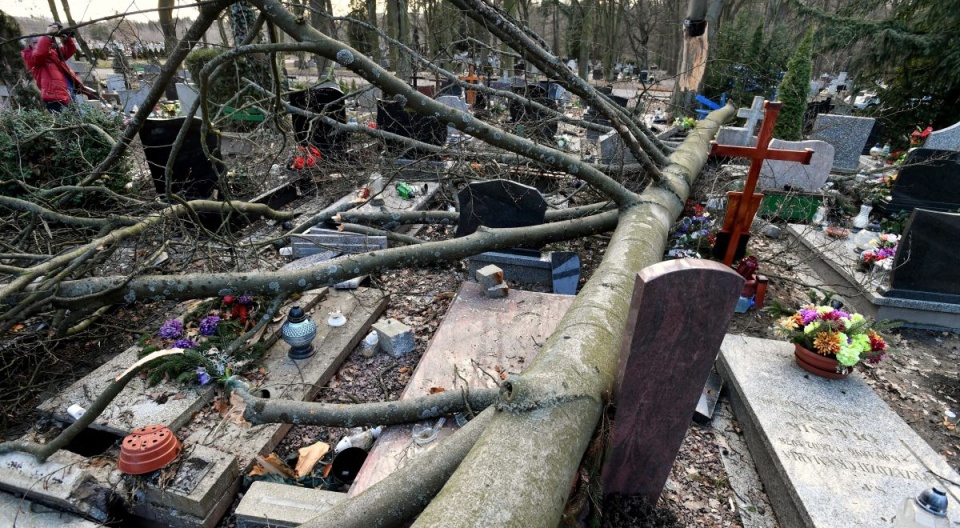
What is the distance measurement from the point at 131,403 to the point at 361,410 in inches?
68.7

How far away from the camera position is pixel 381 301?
14.8 ft

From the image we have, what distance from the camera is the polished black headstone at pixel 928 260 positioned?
13.6 ft

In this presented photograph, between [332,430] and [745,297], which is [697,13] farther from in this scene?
[332,430]

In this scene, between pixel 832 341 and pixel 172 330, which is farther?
pixel 172 330

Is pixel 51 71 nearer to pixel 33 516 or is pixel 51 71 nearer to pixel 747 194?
pixel 33 516

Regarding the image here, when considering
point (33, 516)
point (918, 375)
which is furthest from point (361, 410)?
point (918, 375)

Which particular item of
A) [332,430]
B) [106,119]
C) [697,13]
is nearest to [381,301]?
[332,430]

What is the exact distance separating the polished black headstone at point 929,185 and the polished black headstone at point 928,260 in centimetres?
242

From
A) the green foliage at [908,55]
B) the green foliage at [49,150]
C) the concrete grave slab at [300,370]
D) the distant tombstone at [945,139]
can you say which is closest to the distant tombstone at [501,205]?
the concrete grave slab at [300,370]

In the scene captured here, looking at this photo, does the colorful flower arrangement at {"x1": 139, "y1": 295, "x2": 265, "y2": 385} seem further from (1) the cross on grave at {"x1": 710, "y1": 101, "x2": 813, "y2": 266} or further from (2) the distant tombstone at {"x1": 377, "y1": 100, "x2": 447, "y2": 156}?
(2) the distant tombstone at {"x1": 377, "y1": 100, "x2": 447, "y2": 156}

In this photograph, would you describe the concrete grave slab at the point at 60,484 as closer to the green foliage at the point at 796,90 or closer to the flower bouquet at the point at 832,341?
the flower bouquet at the point at 832,341

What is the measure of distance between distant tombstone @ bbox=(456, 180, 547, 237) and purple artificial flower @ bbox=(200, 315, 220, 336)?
2.40 m

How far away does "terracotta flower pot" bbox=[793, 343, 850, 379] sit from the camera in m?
3.28

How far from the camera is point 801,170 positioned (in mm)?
6906
